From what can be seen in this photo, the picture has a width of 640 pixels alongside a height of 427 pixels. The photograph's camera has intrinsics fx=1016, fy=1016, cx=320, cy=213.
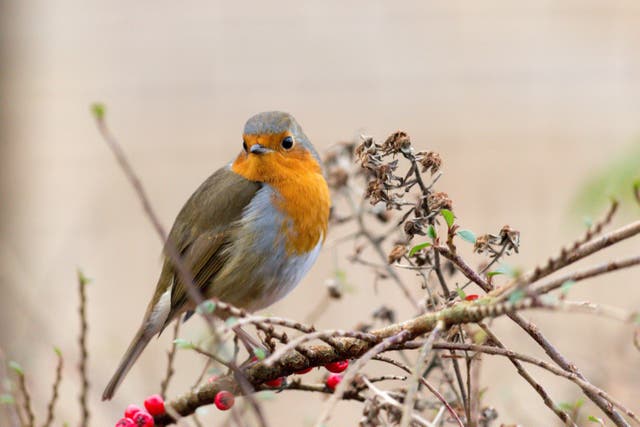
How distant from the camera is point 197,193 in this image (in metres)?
2.79

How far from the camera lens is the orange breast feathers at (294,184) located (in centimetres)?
262

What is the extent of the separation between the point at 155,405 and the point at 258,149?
3.40ft

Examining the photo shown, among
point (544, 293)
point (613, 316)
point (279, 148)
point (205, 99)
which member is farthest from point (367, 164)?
point (205, 99)

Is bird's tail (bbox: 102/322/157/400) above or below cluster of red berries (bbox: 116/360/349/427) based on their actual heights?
above

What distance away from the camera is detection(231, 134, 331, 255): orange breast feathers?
2621 millimetres

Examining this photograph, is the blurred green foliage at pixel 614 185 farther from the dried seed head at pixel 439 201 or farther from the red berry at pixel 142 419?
the red berry at pixel 142 419

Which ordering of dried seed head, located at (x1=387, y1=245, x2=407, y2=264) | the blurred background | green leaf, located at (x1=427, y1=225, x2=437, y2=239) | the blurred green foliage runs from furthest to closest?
the blurred background
the blurred green foliage
dried seed head, located at (x1=387, y1=245, x2=407, y2=264)
green leaf, located at (x1=427, y1=225, x2=437, y2=239)

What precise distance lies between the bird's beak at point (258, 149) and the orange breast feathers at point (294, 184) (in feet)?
0.04

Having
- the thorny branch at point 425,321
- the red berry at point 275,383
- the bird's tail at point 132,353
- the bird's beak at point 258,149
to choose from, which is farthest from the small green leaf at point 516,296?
the bird's beak at point 258,149

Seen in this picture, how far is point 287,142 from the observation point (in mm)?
2693

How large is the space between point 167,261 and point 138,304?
3979 millimetres

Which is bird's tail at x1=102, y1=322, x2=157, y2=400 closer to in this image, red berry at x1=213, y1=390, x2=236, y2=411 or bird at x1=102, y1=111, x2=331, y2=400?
bird at x1=102, y1=111, x2=331, y2=400

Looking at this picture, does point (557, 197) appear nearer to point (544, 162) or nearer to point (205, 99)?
point (544, 162)

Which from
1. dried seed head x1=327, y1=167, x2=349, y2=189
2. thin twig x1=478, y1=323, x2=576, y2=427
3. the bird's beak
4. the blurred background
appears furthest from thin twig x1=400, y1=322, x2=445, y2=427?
the blurred background
